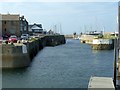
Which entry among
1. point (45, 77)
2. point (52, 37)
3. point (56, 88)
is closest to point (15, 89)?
point (56, 88)

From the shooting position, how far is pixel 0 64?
118 ft

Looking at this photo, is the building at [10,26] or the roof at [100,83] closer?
the roof at [100,83]

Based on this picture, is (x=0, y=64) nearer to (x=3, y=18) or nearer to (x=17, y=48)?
(x=17, y=48)

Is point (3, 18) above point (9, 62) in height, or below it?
above

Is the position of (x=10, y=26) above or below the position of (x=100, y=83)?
above

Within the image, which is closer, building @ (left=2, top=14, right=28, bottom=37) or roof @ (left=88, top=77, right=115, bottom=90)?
roof @ (left=88, top=77, right=115, bottom=90)

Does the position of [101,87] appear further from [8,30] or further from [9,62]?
[8,30]

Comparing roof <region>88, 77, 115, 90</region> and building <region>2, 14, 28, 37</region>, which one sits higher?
building <region>2, 14, 28, 37</region>

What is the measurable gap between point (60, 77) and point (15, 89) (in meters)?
6.77

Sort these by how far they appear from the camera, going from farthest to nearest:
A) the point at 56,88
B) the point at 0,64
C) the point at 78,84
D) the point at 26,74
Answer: the point at 0,64, the point at 26,74, the point at 78,84, the point at 56,88

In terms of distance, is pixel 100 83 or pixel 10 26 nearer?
pixel 100 83

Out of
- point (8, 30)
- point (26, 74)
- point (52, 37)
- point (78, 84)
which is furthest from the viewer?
point (52, 37)

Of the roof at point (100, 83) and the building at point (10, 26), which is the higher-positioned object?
the building at point (10, 26)

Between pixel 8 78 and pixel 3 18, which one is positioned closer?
pixel 8 78
